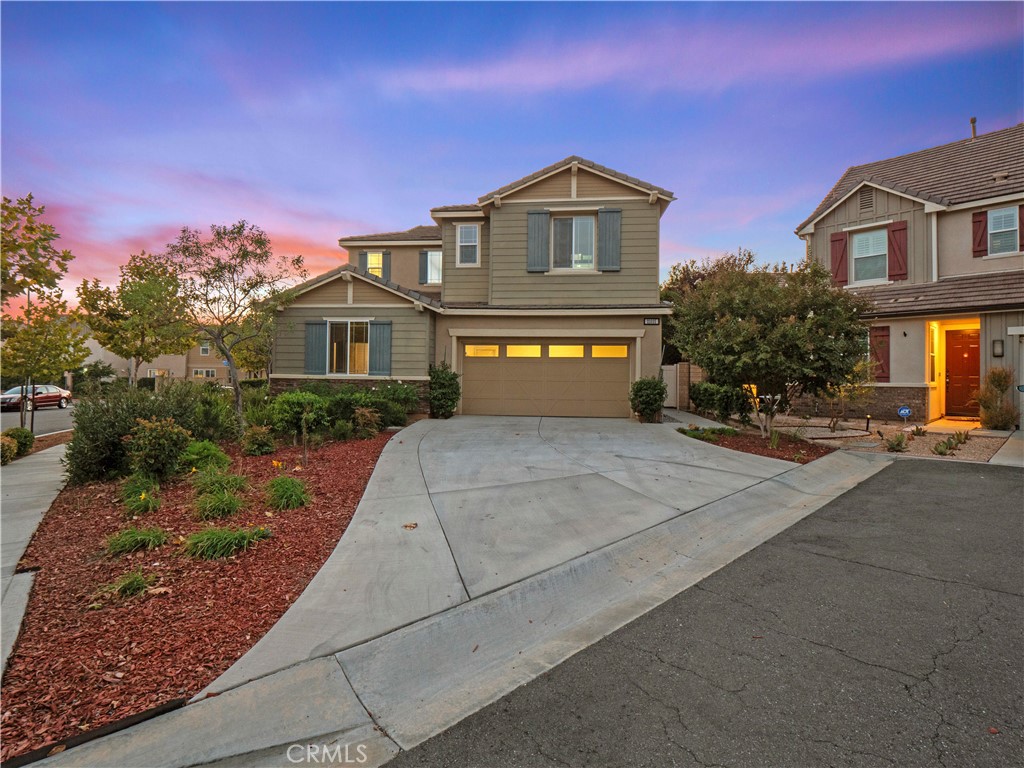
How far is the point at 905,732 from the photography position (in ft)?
7.11

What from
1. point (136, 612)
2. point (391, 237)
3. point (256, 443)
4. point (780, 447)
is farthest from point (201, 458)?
point (391, 237)

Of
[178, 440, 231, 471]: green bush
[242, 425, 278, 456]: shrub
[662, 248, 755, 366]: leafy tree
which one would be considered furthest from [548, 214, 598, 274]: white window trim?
[178, 440, 231, 471]: green bush

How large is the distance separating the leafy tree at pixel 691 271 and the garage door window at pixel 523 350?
950 cm

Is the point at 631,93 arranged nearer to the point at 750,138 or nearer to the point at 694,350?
the point at 750,138

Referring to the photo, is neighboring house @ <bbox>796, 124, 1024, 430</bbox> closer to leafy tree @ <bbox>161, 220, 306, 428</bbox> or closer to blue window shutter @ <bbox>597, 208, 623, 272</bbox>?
blue window shutter @ <bbox>597, 208, 623, 272</bbox>

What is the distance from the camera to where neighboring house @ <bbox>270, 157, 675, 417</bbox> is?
522 inches

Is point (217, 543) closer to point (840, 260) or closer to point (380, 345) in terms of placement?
point (380, 345)

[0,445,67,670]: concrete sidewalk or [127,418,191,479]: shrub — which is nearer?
[0,445,67,670]: concrete sidewalk

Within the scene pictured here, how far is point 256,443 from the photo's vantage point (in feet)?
26.5

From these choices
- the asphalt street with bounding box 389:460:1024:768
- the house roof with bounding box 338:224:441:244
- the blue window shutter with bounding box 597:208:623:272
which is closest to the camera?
the asphalt street with bounding box 389:460:1024:768

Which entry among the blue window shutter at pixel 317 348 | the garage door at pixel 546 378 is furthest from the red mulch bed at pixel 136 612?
the garage door at pixel 546 378

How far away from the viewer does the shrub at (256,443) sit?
8039 millimetres

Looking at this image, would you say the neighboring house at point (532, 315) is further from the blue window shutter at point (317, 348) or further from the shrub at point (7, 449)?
the shrub at point (7, 449)

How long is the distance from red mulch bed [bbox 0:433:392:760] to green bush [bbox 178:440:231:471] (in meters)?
0.98
